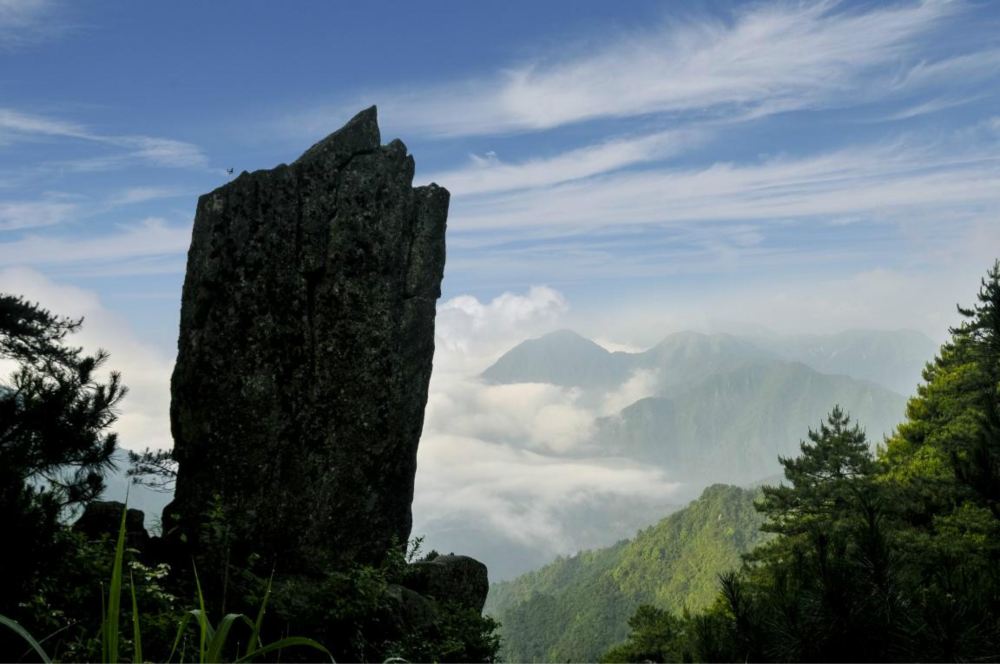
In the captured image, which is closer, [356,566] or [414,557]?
[356,566]

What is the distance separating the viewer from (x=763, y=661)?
15.5 ft

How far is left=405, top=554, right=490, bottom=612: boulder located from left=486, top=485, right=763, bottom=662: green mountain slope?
101875mm

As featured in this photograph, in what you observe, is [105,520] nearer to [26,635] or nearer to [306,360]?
[306,360]

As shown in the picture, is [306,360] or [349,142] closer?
[306,360]

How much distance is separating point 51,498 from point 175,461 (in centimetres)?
683

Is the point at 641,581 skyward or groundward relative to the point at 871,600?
groundward

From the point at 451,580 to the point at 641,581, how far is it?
135483 millimetres

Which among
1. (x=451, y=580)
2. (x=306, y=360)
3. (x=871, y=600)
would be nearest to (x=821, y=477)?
(x=451, y=580)

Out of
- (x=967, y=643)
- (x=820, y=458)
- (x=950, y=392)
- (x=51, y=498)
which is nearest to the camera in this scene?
(x=967, y=643)

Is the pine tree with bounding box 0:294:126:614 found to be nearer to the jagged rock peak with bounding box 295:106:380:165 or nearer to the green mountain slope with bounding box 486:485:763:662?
the jagged rock peak with bounding box 295:106:380:165

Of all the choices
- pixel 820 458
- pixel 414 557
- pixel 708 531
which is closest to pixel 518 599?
pixel 708 531

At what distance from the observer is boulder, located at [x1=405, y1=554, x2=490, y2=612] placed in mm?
11551

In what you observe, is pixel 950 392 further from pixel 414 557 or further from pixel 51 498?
pixel 51 498

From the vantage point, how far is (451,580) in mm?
11867
